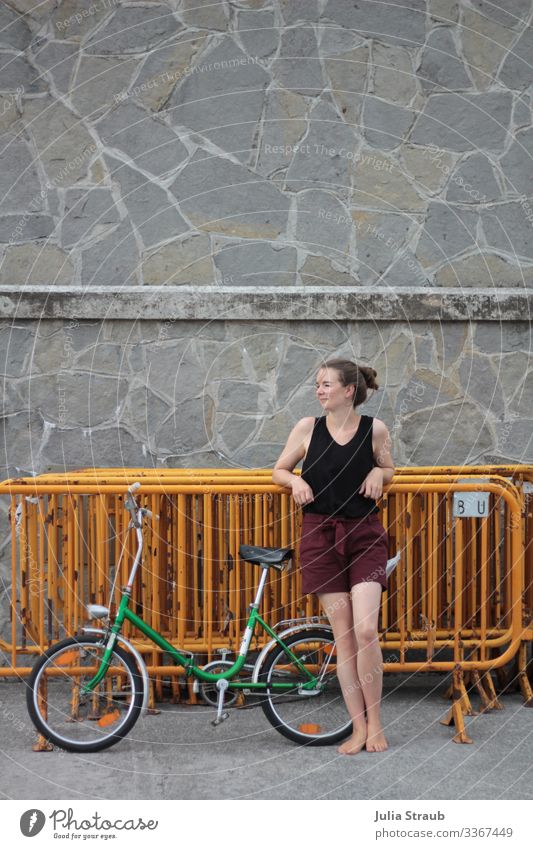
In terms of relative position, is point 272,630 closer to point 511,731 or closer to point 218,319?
point 511,731

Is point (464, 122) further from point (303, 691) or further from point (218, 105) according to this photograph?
point (303, 691)

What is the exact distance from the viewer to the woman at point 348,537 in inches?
211

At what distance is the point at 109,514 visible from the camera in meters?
6.39

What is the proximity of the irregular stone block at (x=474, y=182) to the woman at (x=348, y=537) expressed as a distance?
2978mm

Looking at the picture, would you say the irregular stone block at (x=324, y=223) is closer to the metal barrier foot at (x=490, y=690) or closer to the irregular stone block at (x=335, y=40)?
the irregular stone block at (x=335, y=40)

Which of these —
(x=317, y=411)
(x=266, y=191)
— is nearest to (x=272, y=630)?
(x=317, y=411)

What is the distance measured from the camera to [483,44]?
26.2 feet

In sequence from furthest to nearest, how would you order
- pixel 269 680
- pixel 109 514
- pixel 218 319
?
pixel 218 319 < pixel 109 514 < pixel 269 680

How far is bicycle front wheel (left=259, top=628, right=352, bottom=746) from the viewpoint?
18.2 feet

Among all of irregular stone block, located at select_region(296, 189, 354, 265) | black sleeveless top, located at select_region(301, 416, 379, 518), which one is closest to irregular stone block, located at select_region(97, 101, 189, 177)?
irregular stone block, located at select_region(296, 189, 354, 265)

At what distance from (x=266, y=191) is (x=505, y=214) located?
1.85 m

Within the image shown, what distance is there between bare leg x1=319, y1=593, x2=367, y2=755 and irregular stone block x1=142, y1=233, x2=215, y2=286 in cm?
315

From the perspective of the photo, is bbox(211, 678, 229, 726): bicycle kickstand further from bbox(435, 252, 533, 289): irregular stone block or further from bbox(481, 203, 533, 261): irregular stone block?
bbox(481, 203, 533, 261): irregular stone block
